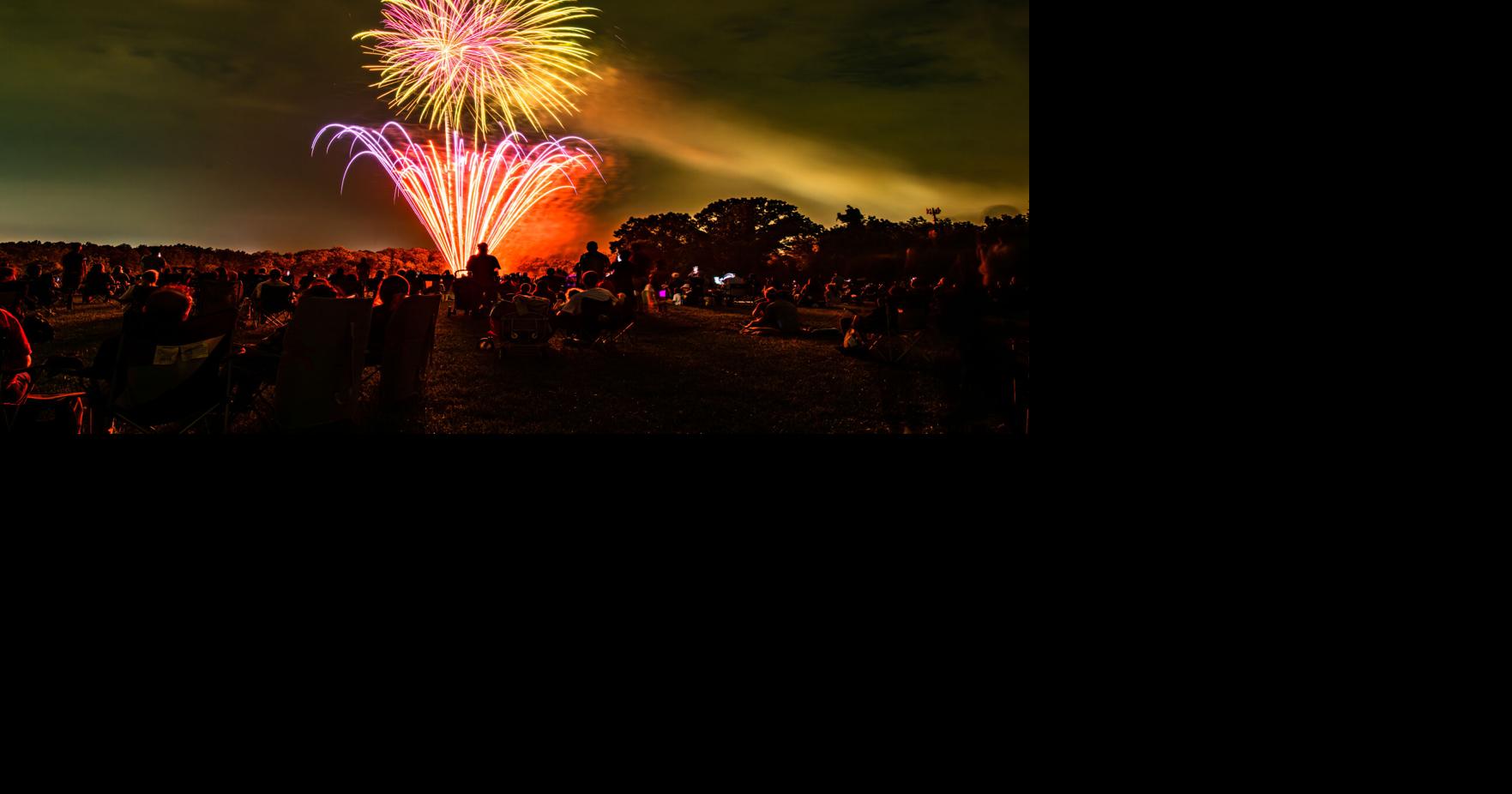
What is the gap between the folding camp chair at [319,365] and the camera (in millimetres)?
4809

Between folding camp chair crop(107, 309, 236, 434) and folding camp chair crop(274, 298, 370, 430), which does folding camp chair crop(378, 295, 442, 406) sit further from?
folding camp chair crop(107, 309, 236, 434)

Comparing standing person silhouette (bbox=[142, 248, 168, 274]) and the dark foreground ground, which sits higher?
standing person silhouette (bbox=[142, 248, 168, 274])

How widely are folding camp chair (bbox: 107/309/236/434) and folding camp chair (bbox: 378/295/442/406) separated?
1411 mm

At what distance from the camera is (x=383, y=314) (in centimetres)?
744

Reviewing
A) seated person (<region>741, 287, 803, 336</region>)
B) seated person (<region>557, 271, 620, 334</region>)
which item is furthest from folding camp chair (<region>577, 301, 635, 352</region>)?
seated person (<region>741, 287, 803, 336</region>)

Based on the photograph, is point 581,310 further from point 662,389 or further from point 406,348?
point 406,348

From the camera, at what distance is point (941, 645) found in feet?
7.12

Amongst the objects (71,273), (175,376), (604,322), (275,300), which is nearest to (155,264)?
(71,273)

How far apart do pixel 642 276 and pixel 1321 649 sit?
11457 mm

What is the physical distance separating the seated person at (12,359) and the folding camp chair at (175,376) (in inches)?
16.0

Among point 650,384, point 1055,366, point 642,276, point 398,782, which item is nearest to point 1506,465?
point 1055,366

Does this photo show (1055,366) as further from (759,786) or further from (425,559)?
(425,559)

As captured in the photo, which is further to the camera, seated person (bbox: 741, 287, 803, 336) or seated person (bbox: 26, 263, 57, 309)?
seated person (bbox: 741, 287, 803, 336)

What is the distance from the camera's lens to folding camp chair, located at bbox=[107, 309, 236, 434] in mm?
4520
